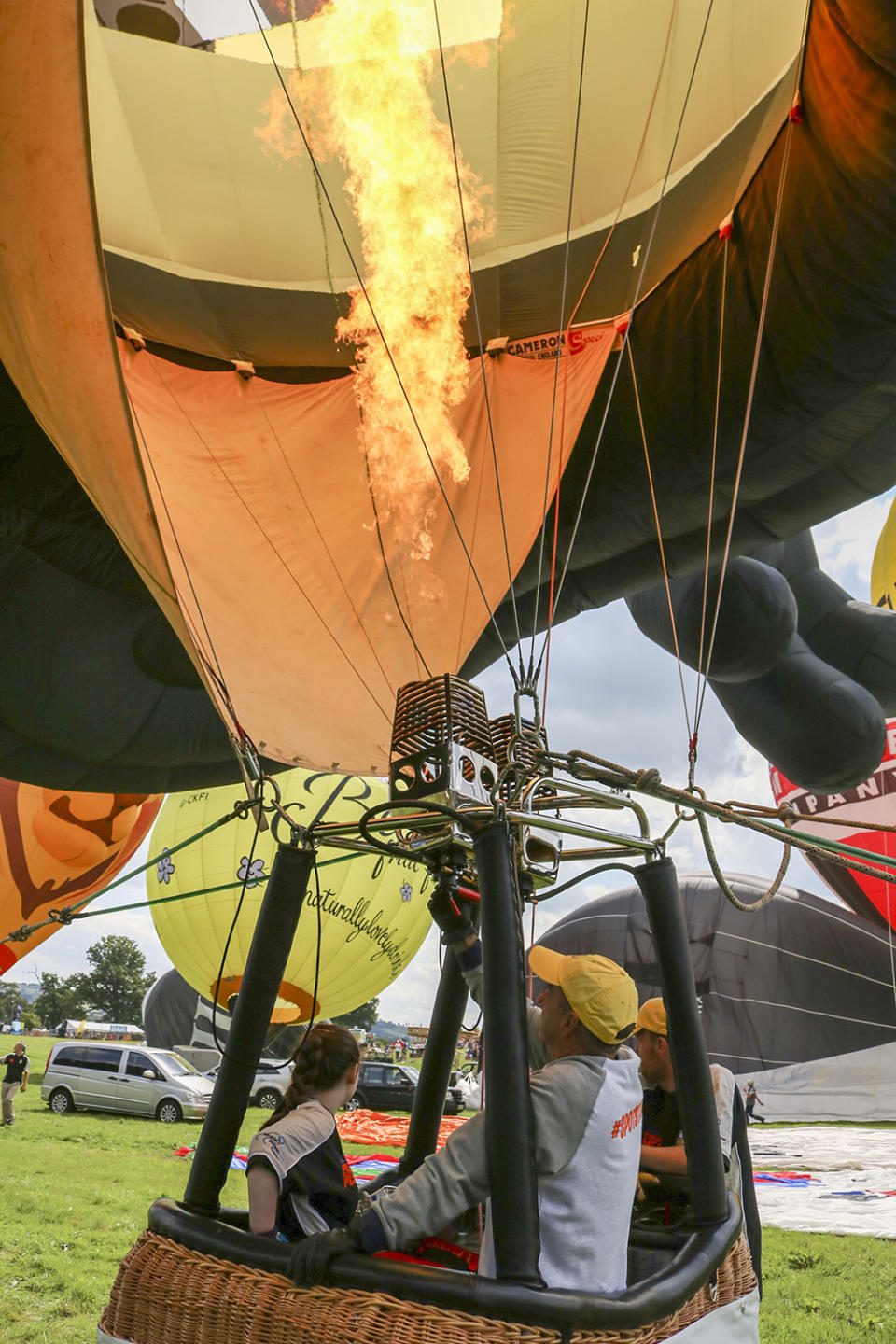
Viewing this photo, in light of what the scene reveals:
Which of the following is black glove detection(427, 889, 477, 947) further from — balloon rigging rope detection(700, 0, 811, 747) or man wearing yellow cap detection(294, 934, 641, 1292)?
balloon rigging rope detection(700, 0, 811, 747)

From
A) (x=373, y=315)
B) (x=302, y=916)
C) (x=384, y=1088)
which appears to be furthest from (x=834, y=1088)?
(x=373, y=315)

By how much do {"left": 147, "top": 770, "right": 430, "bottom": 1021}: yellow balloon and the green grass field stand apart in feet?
5.16

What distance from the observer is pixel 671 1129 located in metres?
2.12

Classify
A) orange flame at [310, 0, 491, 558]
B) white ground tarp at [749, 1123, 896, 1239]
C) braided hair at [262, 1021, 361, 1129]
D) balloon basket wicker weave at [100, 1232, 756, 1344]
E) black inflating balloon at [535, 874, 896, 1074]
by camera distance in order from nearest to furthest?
balloon basket wicker weave at [100, 1232, 756, 1344]
braided hair at [262, 1021, 361, 1129]
orange flame at [310, 0, 491, 558]
white ground tarp at [749, 1123, 896, 1239]
black inflating balloon at [535, 874, 896, 1074]

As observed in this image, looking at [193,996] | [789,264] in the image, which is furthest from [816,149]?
[193,996]

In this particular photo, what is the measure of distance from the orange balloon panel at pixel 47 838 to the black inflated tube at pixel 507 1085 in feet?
17.1

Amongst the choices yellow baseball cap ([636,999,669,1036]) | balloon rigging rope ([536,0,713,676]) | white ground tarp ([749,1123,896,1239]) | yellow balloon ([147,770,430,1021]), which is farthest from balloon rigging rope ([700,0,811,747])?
yellow balloon ([147,770,430,1021])

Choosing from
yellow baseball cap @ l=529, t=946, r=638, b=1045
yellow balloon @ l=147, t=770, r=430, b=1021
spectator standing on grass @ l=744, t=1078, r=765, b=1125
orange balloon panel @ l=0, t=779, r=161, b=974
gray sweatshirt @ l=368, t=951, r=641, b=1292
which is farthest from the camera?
spectator standing on grass @ l=744, t=1078, r=765, b=1125

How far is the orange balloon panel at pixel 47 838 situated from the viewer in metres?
6.33

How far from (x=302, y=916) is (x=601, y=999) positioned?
600 cm

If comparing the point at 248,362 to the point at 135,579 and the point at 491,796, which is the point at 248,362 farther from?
the point at 491,796

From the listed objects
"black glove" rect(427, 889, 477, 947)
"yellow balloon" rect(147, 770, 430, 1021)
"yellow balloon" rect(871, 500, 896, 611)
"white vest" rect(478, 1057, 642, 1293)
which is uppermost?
Result: "yellow balloon" rect(871, 500, 896, 611)

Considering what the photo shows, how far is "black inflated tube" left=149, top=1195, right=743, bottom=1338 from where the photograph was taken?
110 centimetres

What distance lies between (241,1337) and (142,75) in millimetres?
3180
